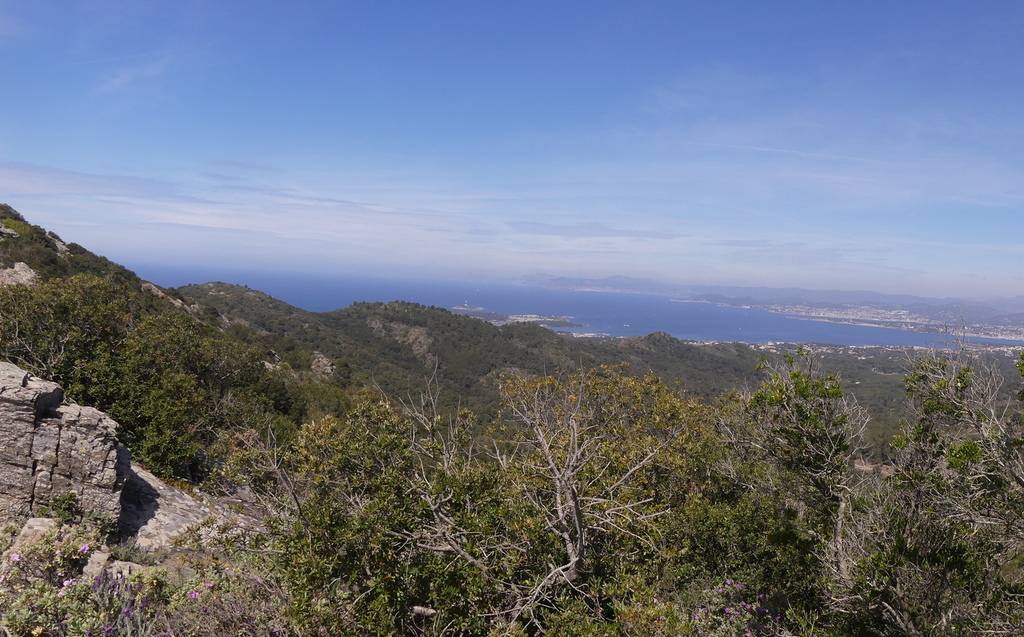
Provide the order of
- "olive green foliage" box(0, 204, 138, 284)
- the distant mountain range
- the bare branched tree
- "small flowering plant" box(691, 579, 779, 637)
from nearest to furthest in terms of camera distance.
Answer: the bare branched tree, "small flowering plant" box(691, 579, 779, 637), "olive green foliage" box(0, 204, 138, 284), the distant mountain range

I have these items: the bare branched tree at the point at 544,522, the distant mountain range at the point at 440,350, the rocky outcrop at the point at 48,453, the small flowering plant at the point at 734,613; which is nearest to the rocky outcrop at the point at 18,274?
the distant mountain range at the point at 440,350

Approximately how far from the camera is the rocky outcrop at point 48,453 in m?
8.42

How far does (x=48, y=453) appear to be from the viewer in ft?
28.3

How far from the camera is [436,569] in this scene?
5254mm

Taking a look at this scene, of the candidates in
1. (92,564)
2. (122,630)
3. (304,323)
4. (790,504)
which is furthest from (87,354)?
(304,323)

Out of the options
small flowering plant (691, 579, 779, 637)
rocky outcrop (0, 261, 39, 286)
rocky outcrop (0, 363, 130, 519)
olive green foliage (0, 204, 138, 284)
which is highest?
olive green foliage (0, 204, 138, 284)

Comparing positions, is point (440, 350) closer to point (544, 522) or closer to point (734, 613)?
point (734, 613)

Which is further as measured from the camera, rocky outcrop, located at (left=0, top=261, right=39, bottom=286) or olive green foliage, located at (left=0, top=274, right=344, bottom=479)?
rocky outcrop, located at (left=0, top=261, right=39, bottom=286)

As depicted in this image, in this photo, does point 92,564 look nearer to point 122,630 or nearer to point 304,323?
point 122,630

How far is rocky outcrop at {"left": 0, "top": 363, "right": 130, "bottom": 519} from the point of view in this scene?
8.42 metres

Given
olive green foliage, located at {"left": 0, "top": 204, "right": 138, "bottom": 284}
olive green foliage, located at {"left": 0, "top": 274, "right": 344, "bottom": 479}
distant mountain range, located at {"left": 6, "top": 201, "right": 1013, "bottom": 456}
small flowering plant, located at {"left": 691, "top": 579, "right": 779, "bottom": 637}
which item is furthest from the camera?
distant mountain range, located at {"left": 6, "top": 201, "right": 1013, "bottom": 456}

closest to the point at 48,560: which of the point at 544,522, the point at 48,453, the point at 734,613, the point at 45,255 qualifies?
the point at 48,453

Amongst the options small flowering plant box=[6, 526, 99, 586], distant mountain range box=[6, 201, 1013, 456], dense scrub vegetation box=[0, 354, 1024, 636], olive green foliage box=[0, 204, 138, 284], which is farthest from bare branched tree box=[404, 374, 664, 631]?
distant mountain range box=[6, 201, 1013, 456]

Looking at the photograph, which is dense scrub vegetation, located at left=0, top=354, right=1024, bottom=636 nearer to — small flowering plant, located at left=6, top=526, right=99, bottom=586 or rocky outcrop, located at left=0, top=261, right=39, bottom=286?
small flowering plant, located at left=6, top=526, right=99, bottom=586
